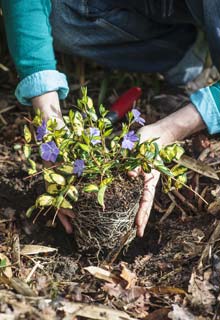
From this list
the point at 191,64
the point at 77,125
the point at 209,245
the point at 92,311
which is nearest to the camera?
the point at 92,311

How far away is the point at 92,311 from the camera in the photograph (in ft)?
5.26

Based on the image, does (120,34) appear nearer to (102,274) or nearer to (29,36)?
(29,36)

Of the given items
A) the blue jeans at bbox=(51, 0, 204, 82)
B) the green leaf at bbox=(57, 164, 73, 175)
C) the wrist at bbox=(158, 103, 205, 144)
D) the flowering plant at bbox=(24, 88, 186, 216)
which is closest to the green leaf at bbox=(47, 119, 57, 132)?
the flowering plant at bbox=(24, 88, 186, 216)

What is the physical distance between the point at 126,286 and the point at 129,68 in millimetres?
1005

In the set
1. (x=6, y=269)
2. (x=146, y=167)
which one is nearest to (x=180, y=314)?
(x=146, y=167)

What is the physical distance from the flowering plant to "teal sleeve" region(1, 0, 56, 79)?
0.29m

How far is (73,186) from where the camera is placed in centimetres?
169

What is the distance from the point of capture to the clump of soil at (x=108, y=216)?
173 cm

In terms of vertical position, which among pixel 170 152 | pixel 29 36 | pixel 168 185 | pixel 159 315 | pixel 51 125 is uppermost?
pixel 29 36

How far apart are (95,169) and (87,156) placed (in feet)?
0.17

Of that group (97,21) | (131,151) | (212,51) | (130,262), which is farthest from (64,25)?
(130,262)

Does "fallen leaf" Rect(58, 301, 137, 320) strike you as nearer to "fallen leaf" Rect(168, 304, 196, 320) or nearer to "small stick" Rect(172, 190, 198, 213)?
"fallen leaf" Rect(168, 304, 196, 320)

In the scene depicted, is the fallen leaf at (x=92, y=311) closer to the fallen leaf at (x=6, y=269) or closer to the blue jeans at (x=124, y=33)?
the fallen leaf at (x=6, y=269)

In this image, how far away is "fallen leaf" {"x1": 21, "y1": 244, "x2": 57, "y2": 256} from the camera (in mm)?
1831
